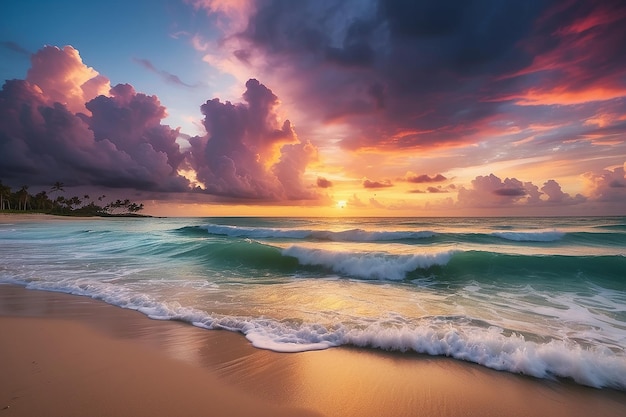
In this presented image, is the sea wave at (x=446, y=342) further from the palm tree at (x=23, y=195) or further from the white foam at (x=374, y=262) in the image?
the palm tree at (x=23, y=195)

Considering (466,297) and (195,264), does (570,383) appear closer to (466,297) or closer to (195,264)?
(466,297)

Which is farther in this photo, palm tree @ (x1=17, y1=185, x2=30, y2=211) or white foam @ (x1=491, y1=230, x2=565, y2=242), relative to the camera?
palm tree @ (x1=17, y1=185, x2=30, y2=211)

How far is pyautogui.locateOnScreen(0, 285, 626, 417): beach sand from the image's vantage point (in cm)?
332

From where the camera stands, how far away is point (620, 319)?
708 centimetres

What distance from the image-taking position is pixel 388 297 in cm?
872

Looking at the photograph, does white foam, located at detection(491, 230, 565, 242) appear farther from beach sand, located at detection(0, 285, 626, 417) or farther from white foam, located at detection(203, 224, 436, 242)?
beach sand, located at detection(0, 285, 626, 417)

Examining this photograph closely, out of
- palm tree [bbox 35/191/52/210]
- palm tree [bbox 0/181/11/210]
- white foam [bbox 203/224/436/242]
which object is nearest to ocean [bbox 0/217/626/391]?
white foam [bbox 203/224/436/242]

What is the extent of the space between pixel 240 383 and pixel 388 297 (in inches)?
226

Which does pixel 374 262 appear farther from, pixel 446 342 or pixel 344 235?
pixel 344 235

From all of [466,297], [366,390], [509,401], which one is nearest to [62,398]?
[366,390]

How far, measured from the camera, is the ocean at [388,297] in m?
4.89

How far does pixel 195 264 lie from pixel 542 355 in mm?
13417

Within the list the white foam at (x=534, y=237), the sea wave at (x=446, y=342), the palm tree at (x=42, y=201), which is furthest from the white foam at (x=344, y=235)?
the palm tree at (x=42, y=201)

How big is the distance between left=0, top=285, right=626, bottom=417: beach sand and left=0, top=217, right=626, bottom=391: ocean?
381 millimetres
